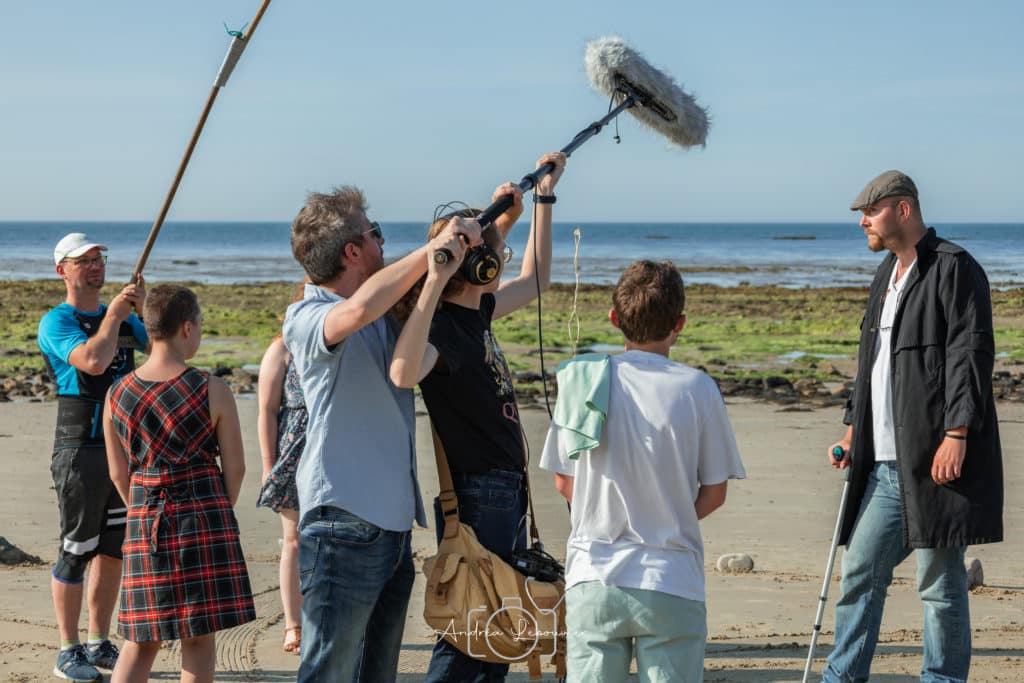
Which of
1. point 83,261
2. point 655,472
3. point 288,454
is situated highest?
point 83,261

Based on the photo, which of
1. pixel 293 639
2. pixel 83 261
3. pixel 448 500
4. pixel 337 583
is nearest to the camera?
pixel 337 583

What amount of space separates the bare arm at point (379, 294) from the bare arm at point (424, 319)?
42 millimetres

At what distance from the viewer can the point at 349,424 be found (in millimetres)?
3732

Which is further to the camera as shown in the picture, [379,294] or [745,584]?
[745,584]

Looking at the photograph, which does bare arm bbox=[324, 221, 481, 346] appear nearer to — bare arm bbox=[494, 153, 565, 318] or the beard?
bare arm bbox=[494, 153, 565, 318]

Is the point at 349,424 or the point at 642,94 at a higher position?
the point at 642,94

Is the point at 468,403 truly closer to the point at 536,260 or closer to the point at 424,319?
the point at 424,319

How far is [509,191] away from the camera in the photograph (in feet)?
13.6

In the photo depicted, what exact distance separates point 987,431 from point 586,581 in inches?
77.0

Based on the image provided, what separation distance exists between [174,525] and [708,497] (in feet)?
6.76

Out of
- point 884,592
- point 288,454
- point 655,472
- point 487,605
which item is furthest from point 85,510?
point 884,592

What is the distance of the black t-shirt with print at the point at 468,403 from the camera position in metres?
4.02

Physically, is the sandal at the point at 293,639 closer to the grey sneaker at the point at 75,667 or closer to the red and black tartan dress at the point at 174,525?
the grey sneaker at the point at 75,667

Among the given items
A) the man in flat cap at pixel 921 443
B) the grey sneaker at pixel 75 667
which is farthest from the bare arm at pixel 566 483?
the grey sneaker at pixel 75 667
